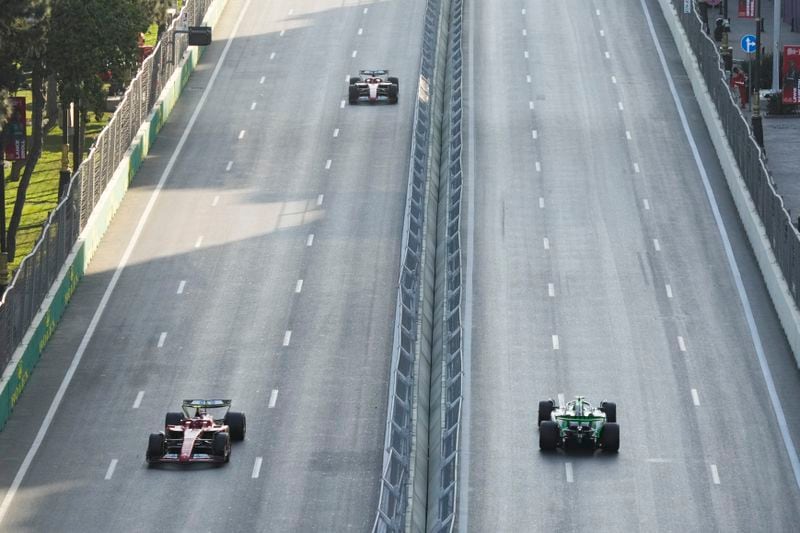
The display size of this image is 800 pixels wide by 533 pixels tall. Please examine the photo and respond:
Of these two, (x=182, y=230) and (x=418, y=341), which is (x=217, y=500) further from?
(x=182, y=230)

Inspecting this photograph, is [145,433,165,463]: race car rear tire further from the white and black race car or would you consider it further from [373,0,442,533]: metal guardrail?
the white and black race car

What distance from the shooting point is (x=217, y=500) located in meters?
38.5

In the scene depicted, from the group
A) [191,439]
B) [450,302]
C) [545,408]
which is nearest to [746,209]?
[450,302]

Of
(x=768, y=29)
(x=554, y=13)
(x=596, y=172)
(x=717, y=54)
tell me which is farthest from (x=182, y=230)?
(x=768, y=29)

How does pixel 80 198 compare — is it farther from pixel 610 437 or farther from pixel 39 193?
pixel 39 193

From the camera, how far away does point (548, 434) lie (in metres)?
40.3

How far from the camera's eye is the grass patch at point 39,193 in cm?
6669

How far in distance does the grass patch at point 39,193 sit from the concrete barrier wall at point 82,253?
424 centimetres

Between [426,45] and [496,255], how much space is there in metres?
23.9

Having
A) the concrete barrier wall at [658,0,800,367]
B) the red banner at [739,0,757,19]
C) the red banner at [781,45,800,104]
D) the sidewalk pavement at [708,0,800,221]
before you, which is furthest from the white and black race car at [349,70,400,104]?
the red banner at [739,0,757,19]

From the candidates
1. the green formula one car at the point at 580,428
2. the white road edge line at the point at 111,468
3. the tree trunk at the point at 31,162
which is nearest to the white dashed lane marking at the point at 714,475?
the green formula one car at the point at 580,428

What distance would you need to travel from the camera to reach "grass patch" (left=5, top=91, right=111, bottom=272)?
66.7 m

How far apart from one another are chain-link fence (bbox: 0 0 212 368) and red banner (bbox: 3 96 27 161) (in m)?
2.56

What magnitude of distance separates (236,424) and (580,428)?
7437 mm
